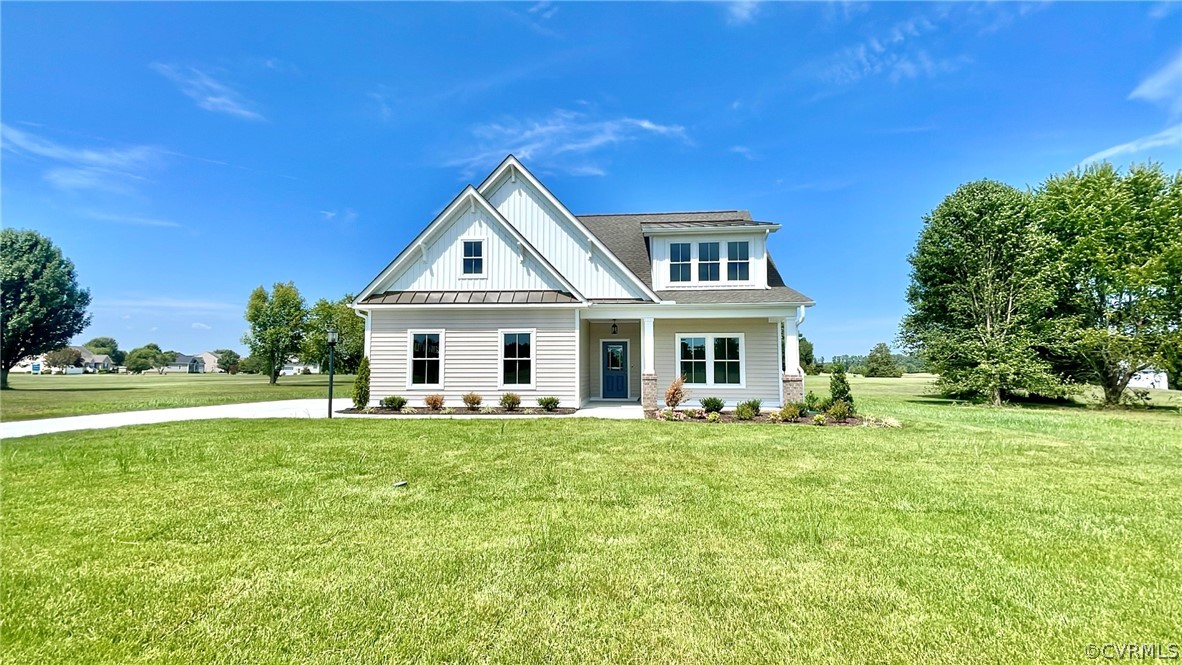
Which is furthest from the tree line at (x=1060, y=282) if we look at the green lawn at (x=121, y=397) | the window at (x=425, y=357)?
the green lawn at (x=121, y=397)

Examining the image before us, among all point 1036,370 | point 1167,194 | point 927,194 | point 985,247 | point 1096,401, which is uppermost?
point 927,194

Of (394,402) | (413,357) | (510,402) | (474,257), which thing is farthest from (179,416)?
(474,257)

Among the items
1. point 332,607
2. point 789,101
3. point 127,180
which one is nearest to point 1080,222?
point 789,101

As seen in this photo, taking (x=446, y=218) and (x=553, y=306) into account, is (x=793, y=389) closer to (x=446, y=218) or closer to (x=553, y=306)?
(x=553, y=306)

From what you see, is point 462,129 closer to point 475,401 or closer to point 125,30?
point 125,30

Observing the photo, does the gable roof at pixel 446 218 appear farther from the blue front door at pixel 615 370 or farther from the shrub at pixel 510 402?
the shrub at pixel 510 402

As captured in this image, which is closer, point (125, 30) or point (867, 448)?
point (867, 448)

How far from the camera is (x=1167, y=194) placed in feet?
62.5

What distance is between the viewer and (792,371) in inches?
545

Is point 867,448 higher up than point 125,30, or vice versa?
point 125,30

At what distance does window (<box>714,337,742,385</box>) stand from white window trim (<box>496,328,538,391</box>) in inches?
246

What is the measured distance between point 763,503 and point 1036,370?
22.3 metres

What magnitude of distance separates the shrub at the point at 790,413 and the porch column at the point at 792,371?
3.09ft

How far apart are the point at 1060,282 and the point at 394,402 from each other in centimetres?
2811
